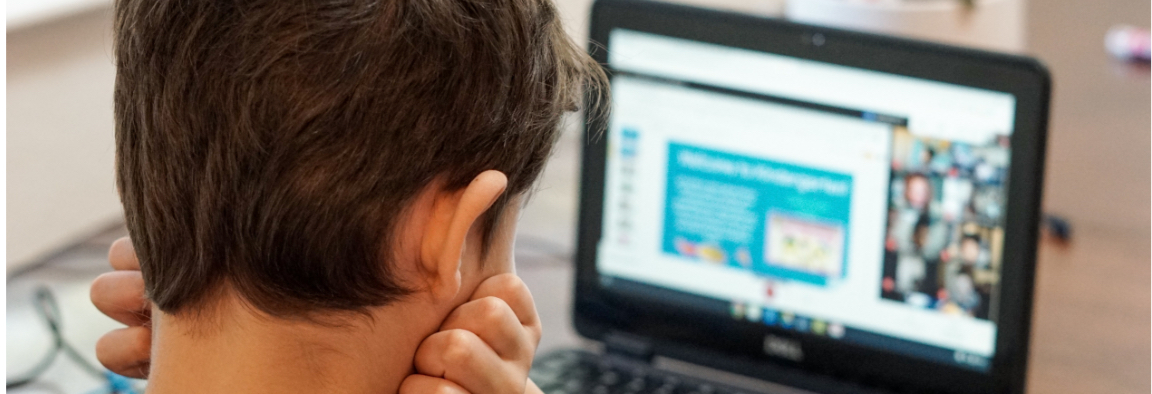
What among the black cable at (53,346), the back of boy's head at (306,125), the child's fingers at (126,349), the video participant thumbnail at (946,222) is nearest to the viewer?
the back of boy's head at (306,125)

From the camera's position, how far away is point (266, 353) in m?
0.57

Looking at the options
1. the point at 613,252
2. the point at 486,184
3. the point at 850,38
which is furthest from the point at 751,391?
the point at 486,184

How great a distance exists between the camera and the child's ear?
54 centimetres

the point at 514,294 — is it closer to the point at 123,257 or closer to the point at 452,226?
the point at 452,226

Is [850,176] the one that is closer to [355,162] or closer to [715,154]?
[715,154]

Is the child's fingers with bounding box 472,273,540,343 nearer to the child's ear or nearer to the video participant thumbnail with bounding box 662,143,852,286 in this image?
the child's ear

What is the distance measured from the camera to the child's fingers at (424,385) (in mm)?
614

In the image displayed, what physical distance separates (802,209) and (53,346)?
675 millimetres

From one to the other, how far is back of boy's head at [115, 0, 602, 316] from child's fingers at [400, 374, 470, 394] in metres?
0.06

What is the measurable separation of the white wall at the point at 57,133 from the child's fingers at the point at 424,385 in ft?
2.24

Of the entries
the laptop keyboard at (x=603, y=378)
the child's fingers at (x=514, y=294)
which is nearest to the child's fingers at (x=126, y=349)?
the child's fingers at (x=514, y=294)

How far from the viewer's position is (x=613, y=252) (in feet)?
3.32

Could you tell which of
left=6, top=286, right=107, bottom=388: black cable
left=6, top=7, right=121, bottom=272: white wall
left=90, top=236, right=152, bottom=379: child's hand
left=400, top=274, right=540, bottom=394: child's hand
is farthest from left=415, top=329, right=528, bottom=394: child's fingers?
left=6, top=7, right=121, bottom=272: white wall

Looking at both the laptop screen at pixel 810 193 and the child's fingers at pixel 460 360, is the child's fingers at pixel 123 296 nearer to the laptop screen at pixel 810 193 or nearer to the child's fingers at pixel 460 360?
the child's fingers at pixel 460 360
